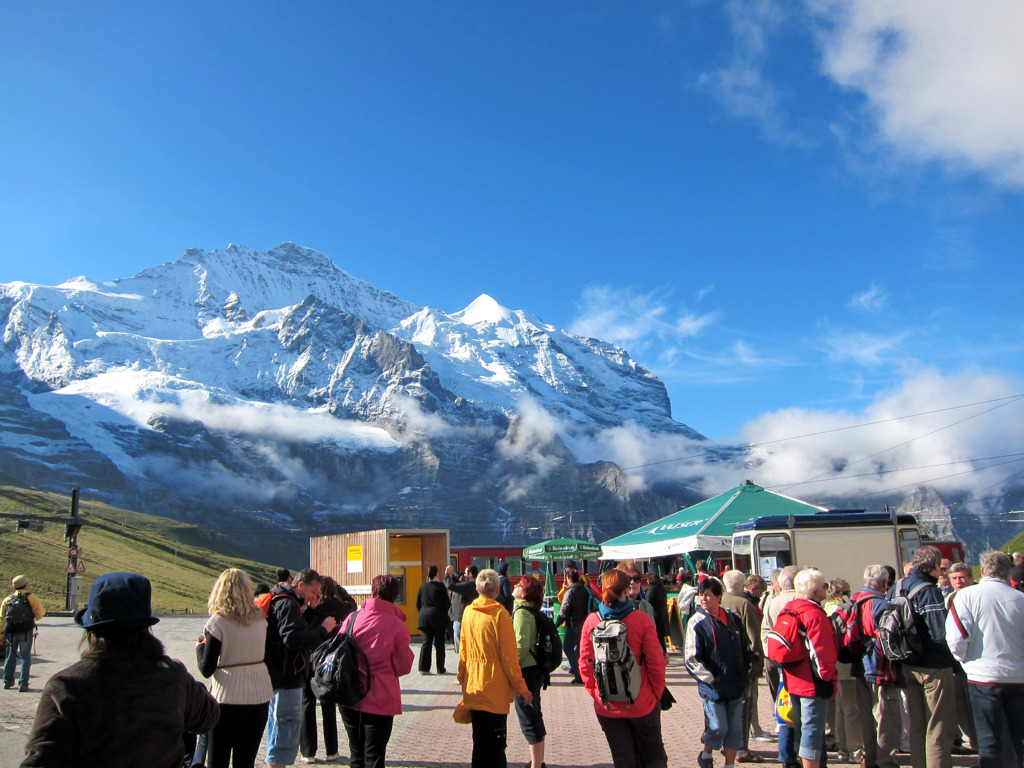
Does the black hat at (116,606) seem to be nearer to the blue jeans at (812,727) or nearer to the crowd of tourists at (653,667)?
the crowd of tourists at (653,667)

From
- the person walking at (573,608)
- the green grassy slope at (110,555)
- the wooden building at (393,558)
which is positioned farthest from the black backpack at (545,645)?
the green grassy slope at (110,555)

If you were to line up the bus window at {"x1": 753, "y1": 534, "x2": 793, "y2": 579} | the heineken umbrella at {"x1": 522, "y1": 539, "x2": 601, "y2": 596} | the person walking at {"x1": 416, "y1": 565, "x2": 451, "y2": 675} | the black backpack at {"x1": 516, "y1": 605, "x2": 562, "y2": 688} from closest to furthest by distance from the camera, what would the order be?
the black backpack at {"x1": 516, "y1": 605, "x2": 562, "y2": 688} < the person walking at {"x1": 416, "y1": 565, "x2": 451, "y2": 675} < the bus window at {"x1": 753, "y1": 534, "x2": 793, "y2": 579} < the heineken umbrella at {"x1": 522, "y1": 539, "x2": 601, "y2": 596}

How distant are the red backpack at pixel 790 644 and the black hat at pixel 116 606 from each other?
15.4 feet

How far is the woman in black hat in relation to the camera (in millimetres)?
2617

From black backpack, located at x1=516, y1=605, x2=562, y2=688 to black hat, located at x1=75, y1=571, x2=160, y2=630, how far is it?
4.29m

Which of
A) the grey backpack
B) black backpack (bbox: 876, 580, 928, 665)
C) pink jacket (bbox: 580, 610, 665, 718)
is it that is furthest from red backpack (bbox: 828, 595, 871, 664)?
the grey backpack

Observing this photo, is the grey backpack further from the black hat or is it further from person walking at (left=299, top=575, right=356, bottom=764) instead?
the black hat

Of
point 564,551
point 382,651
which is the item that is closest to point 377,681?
point 382,651

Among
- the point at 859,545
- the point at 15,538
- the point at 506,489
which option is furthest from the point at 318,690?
the point at 506,489

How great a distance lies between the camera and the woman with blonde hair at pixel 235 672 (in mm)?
4969

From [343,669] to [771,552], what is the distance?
36.3 ft

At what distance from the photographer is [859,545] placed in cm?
1420

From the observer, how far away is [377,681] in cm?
555

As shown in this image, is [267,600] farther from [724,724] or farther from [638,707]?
[724,724]
